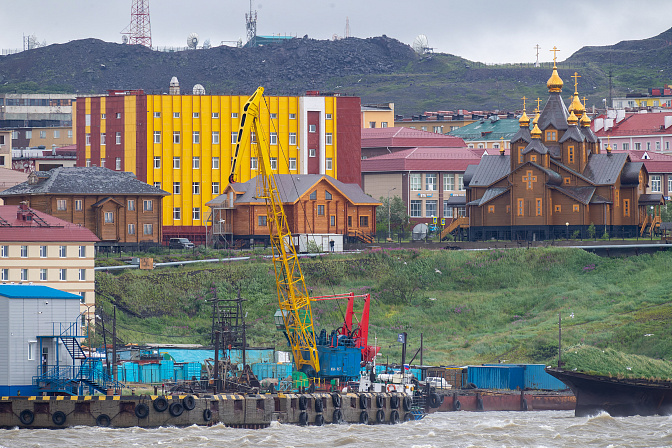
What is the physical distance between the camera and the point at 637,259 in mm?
118500

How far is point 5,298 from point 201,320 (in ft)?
114

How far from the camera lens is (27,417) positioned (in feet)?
220

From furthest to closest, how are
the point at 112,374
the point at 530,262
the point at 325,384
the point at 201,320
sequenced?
the point at 530,262 < the point at 201,320 < the point at 325,384 < the point at 112,374

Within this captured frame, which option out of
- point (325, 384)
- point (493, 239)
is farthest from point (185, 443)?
point (493, 239)

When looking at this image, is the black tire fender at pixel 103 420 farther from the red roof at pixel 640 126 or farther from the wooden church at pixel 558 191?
the red roof at pixel 640 126

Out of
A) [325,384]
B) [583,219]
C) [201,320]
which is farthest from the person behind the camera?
[583,219]

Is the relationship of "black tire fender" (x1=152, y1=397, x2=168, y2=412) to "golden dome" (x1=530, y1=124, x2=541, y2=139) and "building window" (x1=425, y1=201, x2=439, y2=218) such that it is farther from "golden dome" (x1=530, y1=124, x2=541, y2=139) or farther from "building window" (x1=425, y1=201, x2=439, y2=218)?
"building window" (x1=425, y1=201, x2=439, y2=218)

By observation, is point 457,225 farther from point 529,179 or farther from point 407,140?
point 407,140

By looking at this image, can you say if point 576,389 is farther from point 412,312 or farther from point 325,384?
point 412,312

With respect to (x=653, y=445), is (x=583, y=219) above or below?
above

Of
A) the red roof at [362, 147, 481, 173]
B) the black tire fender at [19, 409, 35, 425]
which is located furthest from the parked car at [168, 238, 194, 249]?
the black tire fender at [19, 409, 35, 425]

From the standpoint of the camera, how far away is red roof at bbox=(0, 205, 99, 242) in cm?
9550

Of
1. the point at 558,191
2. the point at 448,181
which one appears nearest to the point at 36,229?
the point at 558,191

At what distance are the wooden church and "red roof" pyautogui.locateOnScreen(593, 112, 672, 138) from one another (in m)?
54.7
